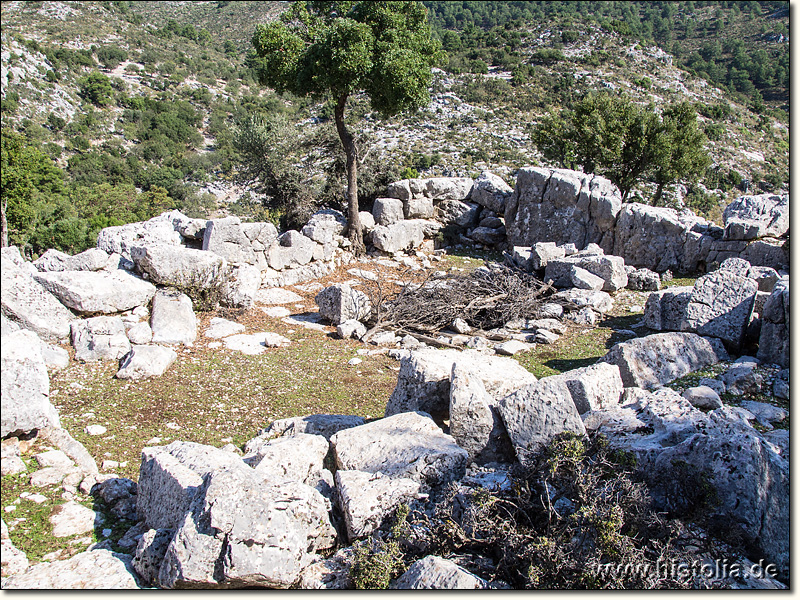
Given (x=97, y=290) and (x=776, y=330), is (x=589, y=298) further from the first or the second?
(x=97, y=290)

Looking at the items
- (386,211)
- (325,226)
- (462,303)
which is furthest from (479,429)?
(386,211)

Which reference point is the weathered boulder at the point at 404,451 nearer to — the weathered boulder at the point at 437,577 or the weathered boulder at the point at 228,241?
the weathered boulder at the point at 437,577

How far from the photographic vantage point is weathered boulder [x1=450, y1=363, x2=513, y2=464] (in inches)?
178

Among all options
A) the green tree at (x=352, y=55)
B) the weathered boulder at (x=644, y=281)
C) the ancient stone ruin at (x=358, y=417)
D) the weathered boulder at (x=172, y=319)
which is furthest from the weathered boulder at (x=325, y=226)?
the weathered boulder at (x=644, y=281)

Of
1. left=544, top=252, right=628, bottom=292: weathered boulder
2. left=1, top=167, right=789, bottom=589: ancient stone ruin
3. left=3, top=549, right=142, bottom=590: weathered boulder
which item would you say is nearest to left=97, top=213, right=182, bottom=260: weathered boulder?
left=1, top=167, right=789, bottom=589: ancient stone ruin

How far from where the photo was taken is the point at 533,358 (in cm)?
889

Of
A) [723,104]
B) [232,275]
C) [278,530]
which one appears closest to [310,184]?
[232,275]

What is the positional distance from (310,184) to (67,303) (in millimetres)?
9799

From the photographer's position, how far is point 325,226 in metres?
14.1

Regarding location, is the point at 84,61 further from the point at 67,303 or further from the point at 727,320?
the point at 727,320

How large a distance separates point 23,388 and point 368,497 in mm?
3184

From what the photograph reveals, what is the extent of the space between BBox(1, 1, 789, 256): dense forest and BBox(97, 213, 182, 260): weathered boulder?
4.75m

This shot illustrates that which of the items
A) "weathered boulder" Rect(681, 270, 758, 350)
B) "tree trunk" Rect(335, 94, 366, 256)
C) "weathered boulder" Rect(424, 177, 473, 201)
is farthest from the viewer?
"weathered boulder" Rect(424, 177, 473, 201)

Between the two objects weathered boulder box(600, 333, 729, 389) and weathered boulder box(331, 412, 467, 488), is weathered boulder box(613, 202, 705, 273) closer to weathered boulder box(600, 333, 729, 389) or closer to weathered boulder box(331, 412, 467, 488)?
weathered boulder box(600, 333, 729, 389)
